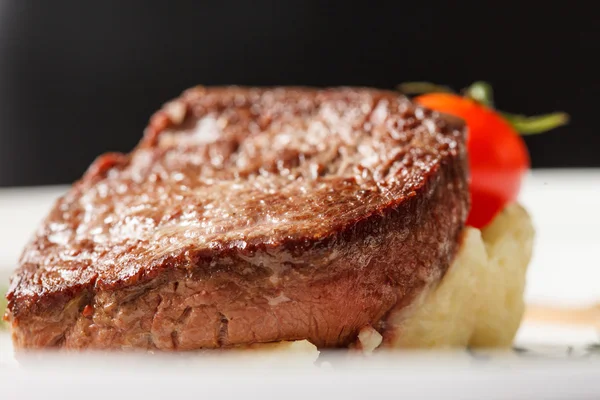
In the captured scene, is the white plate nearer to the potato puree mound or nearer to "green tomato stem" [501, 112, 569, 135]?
the potato puree mound

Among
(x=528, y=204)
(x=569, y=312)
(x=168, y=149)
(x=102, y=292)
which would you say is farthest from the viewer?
(x=528, y=204)

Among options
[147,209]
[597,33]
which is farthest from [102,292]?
[597,33]

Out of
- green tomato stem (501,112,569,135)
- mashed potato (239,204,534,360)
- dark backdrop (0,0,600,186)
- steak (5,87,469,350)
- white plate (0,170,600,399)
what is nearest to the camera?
white plate (0,170,600,399)

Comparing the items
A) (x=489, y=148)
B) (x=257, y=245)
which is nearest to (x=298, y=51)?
(x=489, y=148)

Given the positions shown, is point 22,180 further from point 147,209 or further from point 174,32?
point 147,209

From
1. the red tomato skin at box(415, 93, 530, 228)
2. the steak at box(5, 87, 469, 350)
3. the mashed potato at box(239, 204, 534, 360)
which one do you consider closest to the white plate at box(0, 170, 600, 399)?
the steak at box(5, 87, 469, 350)

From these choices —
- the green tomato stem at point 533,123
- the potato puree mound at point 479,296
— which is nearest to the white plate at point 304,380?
the potato puree mound at point 479,296
